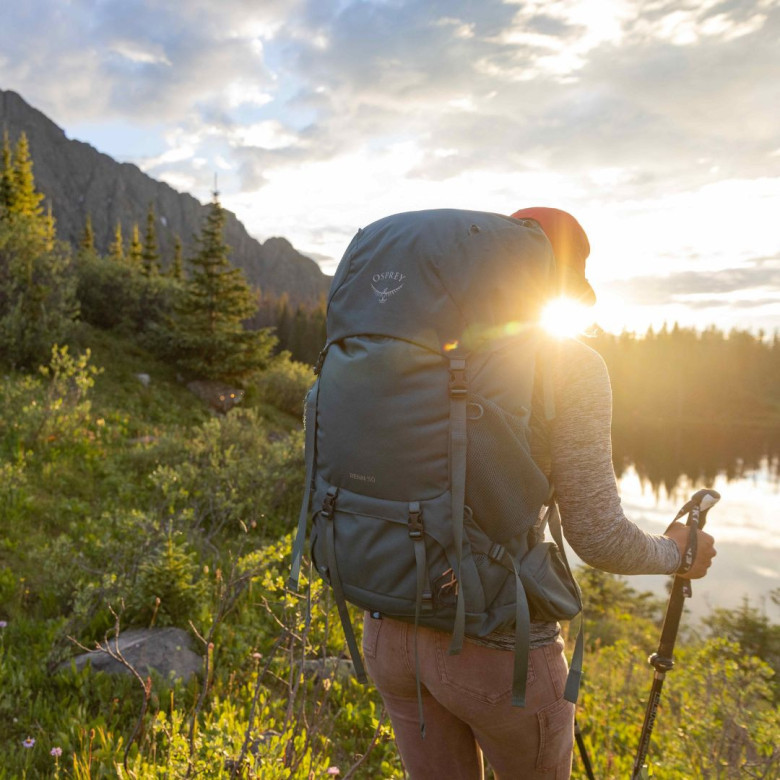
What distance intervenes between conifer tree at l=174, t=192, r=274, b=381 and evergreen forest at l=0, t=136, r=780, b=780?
0.24 ft

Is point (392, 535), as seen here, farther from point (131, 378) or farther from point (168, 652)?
point (131, 378)

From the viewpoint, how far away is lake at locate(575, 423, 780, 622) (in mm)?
17047

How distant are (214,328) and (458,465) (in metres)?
18.8

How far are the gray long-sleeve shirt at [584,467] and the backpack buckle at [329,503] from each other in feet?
1.83

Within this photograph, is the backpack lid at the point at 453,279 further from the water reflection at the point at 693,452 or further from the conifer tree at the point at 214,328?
the water reflection at the point at 693,452

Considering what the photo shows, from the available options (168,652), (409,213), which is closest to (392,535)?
(409,213)

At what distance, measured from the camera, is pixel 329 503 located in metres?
1.64

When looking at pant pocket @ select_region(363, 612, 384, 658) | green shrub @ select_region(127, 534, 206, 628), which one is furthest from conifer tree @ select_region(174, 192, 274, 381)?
pant pocket @ select_region(363, 612, 384, 658)

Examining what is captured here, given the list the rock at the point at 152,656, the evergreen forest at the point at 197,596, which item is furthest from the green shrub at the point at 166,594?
the rock at the point at 152,656

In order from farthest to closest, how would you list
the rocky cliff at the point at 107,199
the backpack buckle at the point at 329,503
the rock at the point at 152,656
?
the rocky cliff at the point at 107,199 → the rock at the point at 152,656 → the backpack buckle at the point at 329,503

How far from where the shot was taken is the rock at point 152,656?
12.8ft

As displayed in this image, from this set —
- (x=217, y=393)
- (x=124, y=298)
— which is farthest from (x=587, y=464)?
(x=124, y=298)

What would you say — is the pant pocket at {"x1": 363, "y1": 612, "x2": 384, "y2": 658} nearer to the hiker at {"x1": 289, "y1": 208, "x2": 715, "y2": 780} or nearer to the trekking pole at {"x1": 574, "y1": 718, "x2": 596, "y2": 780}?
the hiker at {"x1": 289, "y1": 208, "x2": 715, "y2": 780}

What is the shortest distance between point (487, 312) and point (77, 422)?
10.1m
